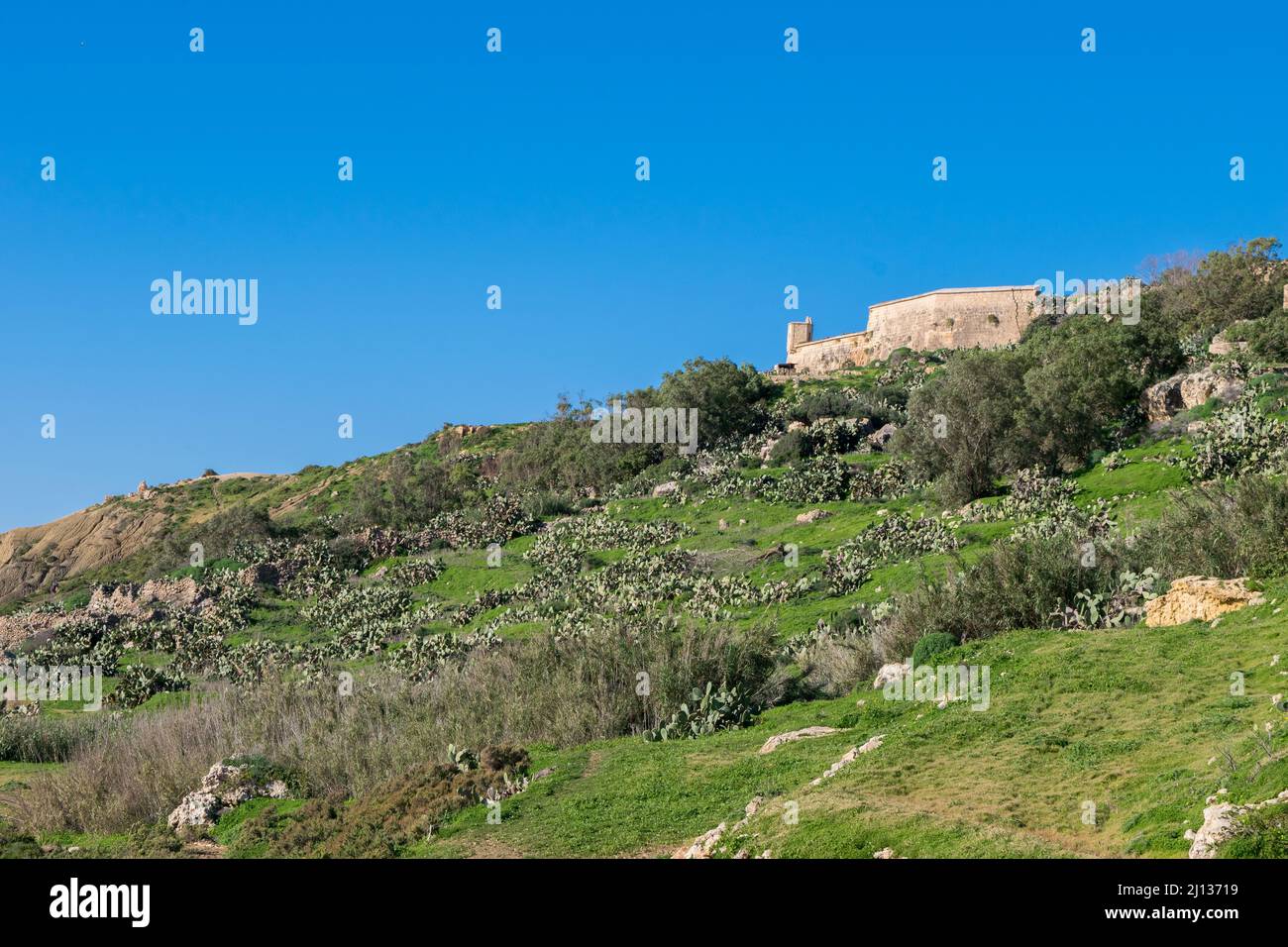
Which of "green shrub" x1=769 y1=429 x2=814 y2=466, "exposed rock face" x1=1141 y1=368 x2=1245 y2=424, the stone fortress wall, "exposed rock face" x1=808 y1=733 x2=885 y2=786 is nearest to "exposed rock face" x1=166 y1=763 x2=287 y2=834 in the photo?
"exposed rock face" x1=808 y1=733 x2=885 y2=786

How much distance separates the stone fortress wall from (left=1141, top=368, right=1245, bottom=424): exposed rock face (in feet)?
101

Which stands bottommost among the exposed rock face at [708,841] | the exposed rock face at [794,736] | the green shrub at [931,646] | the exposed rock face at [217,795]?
the exposed rock face at [217,795]

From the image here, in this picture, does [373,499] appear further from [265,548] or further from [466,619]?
[466,619]

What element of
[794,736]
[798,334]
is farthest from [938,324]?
[794,736]

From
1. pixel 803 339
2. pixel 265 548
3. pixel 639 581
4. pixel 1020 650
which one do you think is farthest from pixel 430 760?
pixel 803 339

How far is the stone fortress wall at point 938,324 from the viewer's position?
67562 mm

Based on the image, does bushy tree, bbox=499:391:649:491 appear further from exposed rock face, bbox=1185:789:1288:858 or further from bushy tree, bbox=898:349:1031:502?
exposed rock face, bbox=1185:789:1288:858

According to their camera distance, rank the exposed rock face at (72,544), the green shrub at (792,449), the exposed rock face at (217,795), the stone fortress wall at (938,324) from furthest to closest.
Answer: the stone fortress wall at (938,324), the exposed rock face at (72,544), the green shrub at (792,449), the exposed rock face at (217,795)

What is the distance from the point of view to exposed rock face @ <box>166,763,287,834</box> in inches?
549

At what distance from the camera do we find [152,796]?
50.3 feet

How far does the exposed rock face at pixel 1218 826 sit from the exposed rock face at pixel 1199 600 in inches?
307

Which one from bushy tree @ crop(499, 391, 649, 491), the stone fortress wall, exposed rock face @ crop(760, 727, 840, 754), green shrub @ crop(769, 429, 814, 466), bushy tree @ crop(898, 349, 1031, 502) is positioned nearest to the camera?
exposed rock face @ crop(760, 727, 840, 754)

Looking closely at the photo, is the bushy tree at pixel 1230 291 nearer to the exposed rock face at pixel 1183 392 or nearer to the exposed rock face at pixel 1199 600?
the exposed rock face at pixel 1183 392

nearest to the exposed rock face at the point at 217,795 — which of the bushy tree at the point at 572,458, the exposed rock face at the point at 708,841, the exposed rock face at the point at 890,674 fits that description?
the exposed rock face at the point at 708,841
